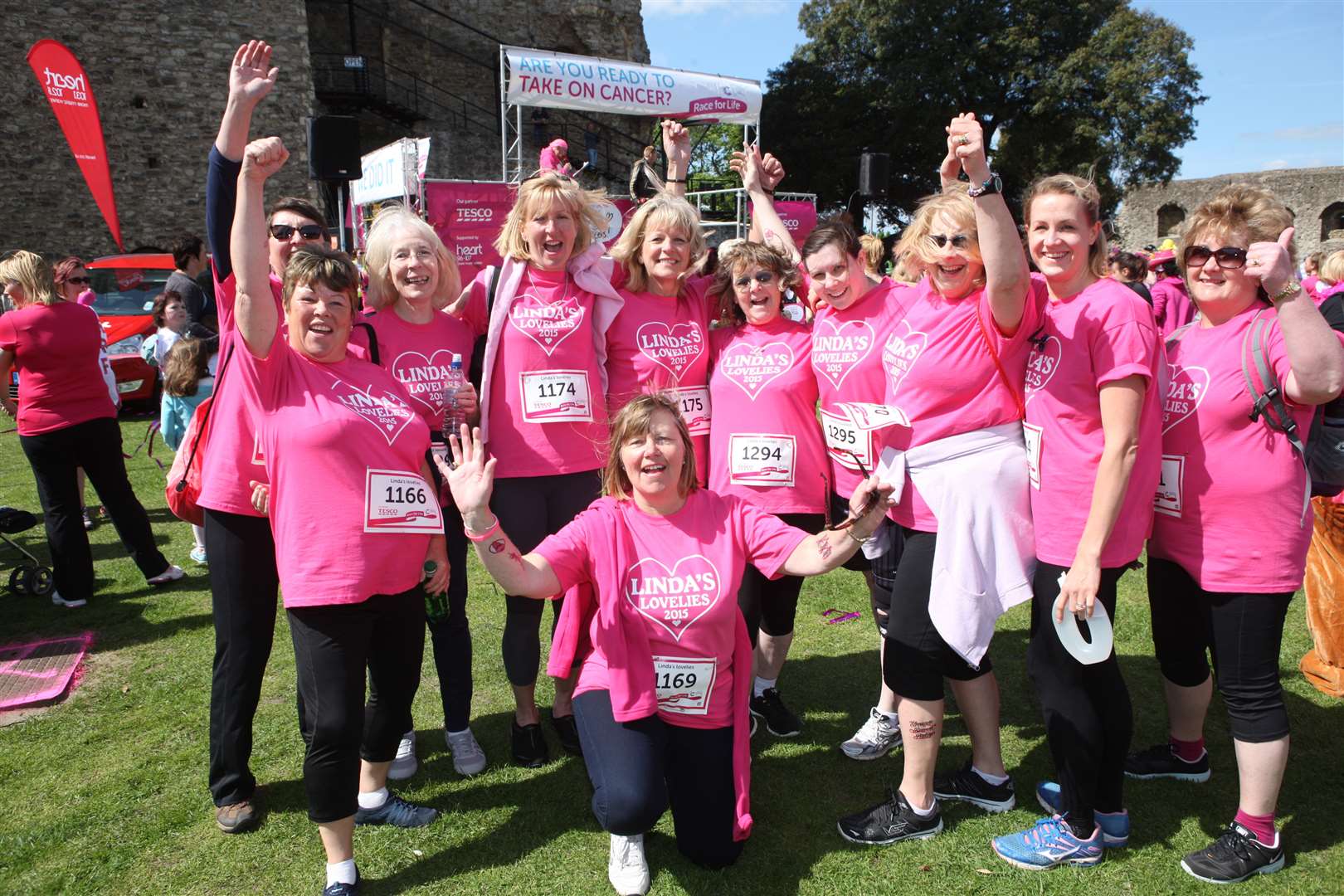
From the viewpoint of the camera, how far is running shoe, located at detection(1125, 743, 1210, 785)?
2.94 m

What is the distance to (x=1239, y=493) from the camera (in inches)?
90.3

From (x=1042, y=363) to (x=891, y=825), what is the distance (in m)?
1.45

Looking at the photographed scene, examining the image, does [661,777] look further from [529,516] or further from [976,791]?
[976,791]

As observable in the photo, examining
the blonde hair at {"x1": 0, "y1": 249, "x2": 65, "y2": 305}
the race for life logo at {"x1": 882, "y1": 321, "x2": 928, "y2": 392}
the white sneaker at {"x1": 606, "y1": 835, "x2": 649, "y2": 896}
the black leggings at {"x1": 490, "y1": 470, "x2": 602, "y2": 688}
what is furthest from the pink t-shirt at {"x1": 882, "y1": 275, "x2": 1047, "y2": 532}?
the blonde hair at {"x1": 0, "y1": 249, "x2": 65, "y2": 305}

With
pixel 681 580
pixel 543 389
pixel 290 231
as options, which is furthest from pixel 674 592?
pixel 290 231

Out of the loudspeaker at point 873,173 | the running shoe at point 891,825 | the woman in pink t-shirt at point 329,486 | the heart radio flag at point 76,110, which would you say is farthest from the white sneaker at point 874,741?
the heart radio flag at point 76,110

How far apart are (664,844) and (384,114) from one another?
2321 cm

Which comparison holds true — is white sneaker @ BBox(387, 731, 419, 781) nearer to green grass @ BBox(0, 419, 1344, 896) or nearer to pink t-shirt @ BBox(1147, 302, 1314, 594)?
green grass @ BBox(0, 419, 1344, 896)

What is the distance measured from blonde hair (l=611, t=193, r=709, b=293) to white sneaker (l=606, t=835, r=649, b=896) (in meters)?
1.84

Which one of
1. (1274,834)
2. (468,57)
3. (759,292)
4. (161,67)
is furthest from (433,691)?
(468,57)

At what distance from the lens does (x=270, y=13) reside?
19.3 meters

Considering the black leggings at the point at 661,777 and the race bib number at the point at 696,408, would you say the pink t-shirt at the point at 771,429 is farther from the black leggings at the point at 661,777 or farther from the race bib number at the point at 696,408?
the black leggings at the point at 661,777

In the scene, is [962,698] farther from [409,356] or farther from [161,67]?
[161,67]

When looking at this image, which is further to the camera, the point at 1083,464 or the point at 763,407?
the point at 763,407
